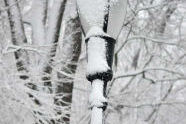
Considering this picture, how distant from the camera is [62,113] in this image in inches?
273

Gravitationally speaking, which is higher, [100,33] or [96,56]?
[100,33]

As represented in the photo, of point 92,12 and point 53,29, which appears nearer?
point 92,12

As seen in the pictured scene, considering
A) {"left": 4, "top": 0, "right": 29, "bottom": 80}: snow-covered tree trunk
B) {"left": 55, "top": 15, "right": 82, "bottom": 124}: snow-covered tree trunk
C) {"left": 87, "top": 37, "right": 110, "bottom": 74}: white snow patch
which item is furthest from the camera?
{"left": 55, "top": 15, "right": 82, "bottom": 124}: snow-covered tree trunk

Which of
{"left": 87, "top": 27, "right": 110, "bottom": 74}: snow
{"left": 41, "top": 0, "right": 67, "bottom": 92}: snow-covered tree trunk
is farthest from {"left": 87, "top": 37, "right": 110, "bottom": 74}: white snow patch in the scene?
{"left": 41, "top": 0, "right": 67, "bottom": 92}: snow-covered tree trunk

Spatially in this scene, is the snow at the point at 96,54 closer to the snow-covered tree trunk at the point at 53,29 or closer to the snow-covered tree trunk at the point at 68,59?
the snow-covered tree trunk at the point at 68,59

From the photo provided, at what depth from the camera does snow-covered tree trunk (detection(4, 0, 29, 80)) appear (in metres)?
6.98

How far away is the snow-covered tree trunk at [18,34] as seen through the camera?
22.9 ft

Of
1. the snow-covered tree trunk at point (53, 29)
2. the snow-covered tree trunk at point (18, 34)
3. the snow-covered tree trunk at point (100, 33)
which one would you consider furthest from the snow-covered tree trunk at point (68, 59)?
the snow-covered tree trunk at point (100, 33)

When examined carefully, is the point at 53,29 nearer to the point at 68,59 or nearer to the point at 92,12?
the point at 68,59

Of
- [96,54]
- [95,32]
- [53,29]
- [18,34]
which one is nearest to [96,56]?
[96,54]

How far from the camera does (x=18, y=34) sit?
7.12 metres

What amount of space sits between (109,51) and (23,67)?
504 centimetres

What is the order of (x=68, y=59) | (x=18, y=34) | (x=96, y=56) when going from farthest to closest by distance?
(x=68, y=59), (x=18, y=34), (x=96, y=56)

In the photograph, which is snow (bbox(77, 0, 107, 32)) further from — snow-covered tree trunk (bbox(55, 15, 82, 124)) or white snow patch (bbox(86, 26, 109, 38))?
snow-covered tree trunk (bbox(55, 15, 82, 124))
